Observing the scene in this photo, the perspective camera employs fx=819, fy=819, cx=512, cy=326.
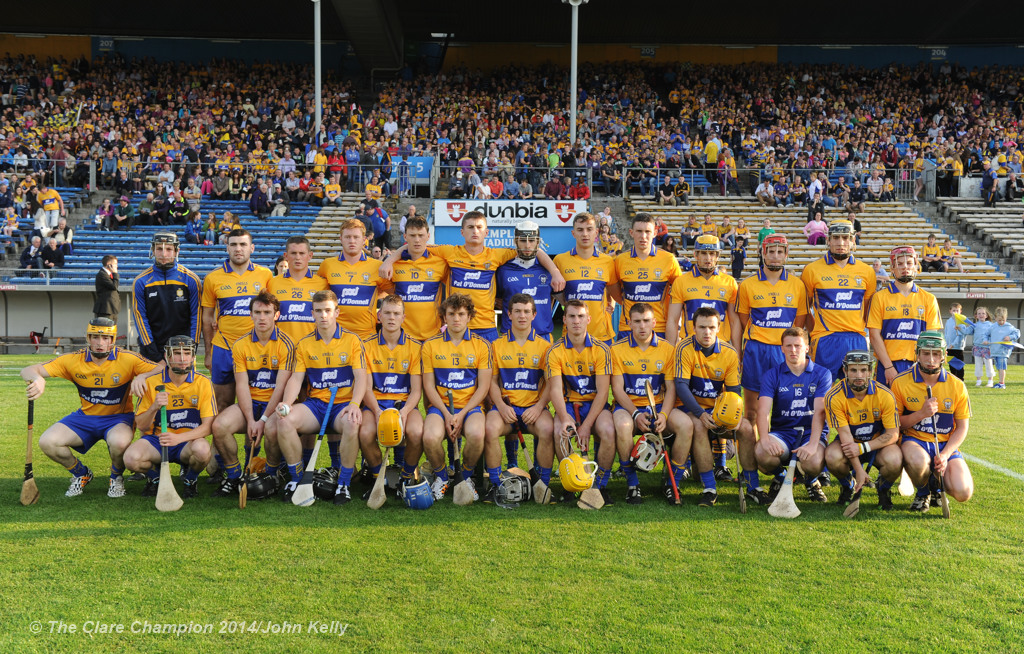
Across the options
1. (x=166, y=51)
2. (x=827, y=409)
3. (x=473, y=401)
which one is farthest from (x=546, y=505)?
(x=166, y=51)

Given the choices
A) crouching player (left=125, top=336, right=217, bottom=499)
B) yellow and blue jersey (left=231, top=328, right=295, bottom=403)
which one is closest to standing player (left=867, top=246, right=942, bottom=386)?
yellow and blue jersey (left=231, top=328, right=295, bottom=403)

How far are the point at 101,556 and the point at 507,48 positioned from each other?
32.2 meters

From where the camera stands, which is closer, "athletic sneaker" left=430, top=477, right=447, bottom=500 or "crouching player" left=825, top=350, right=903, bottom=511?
"crouching player" left=825, top=350, right=903, bottom=511

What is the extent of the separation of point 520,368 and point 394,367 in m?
1.02

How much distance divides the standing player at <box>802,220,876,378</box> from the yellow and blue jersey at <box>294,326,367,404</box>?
3.99 metres

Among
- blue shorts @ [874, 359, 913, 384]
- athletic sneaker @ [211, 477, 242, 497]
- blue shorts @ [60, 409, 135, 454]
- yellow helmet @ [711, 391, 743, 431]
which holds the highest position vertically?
blue shorts @ [874, 359, 913, 384]

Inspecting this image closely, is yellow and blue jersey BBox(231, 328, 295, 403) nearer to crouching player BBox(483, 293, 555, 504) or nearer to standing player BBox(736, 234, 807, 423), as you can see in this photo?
crouching player BBox(483, 293, 555, 504)

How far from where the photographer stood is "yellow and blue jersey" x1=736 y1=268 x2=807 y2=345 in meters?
7.11

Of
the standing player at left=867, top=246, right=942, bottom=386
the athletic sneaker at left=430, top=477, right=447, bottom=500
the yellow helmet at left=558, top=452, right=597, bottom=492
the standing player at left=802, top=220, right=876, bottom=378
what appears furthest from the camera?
the standing player at left=802, top=220, right=876, bottom=378

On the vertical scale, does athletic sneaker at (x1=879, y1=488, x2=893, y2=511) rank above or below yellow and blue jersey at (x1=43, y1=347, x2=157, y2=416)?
below

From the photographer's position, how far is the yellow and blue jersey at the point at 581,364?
6.49m

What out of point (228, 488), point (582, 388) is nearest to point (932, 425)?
point (582, 388)

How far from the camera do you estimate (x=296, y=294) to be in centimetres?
719

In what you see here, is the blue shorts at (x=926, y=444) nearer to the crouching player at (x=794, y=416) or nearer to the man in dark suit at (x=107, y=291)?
the crouching player at (x=794, y=416)
